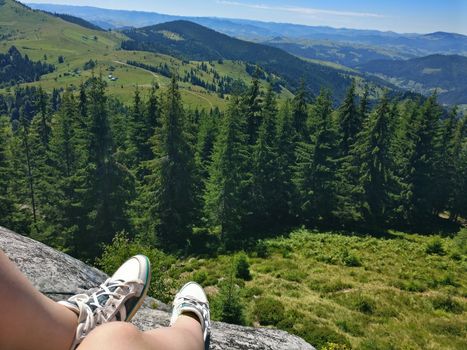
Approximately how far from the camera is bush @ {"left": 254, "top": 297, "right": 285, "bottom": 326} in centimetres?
1639

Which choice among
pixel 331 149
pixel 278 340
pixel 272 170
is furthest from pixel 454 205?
pixel 278 340

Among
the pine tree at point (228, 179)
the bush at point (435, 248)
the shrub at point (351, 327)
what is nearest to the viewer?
the shrub at point (351, 327)

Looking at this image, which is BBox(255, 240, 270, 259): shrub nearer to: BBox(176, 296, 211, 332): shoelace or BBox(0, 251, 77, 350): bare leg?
BBox(176, 296, 211, 332): shoelace

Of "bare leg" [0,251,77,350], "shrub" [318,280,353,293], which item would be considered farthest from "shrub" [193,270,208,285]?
"bare leg" [0,251,77,350]

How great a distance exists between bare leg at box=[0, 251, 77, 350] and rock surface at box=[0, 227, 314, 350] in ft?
9.57

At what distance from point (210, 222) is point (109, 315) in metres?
34.9

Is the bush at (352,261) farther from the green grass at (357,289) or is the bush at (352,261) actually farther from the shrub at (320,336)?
the shrub at (320,336)

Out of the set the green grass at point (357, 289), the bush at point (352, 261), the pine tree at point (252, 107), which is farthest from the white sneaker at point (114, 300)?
the pine tree at point (252, 107)

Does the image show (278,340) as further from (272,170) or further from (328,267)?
(272,170)

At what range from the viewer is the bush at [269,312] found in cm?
1639

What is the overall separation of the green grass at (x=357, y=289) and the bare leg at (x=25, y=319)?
39.5ft

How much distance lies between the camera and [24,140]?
4200cm

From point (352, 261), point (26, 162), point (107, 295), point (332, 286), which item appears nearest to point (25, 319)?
point (107, 295)

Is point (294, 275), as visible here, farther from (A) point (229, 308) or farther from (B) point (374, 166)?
(B) point (374, 166)
